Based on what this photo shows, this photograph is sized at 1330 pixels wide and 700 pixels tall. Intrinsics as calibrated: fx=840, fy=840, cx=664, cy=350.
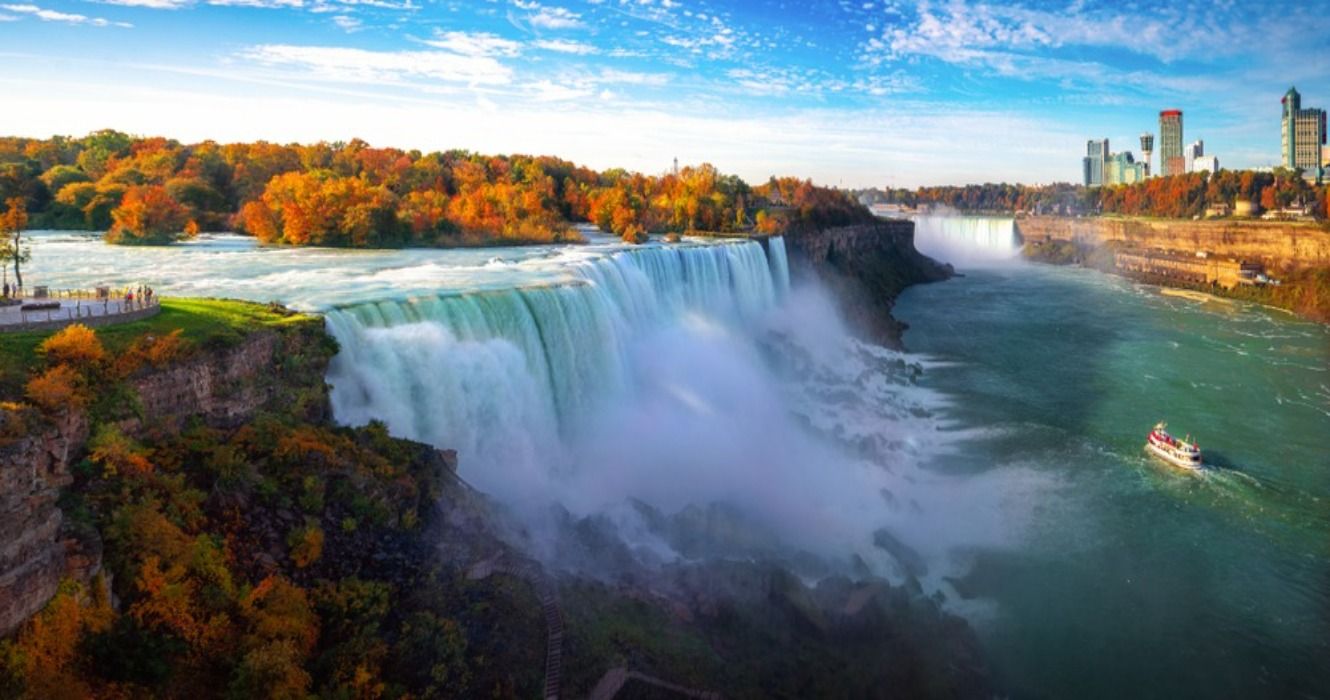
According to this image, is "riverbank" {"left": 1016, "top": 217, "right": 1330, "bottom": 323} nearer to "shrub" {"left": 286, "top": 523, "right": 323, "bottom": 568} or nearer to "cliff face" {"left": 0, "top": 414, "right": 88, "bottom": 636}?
"shrub" {"left": 286, "top": 523, "right": 323, "bottom": 568}

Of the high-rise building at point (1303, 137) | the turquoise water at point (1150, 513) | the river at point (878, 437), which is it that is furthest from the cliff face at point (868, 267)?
the high-rise building at point (1303, 137)

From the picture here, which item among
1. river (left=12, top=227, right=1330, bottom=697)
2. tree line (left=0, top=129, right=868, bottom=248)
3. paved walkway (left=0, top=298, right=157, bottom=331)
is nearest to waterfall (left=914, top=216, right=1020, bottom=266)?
tree line (left=0, top=129, right=868, bottom=248)

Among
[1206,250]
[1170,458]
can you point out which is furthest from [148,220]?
[1206,250]

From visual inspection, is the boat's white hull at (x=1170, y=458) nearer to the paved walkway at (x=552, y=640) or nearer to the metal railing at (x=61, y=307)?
the paved walkway at (x=552, y=640)

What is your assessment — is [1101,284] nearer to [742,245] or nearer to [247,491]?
[742,245]

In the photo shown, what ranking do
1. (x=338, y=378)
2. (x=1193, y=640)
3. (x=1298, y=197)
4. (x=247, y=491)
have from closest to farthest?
(x=247, y=491) → (x=1193, y=640) → (x=338, y=378) → (x=1298, y=197)

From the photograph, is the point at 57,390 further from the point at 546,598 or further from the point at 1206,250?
the point at 1206,250

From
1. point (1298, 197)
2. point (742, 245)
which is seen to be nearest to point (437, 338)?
point (742, 245)
